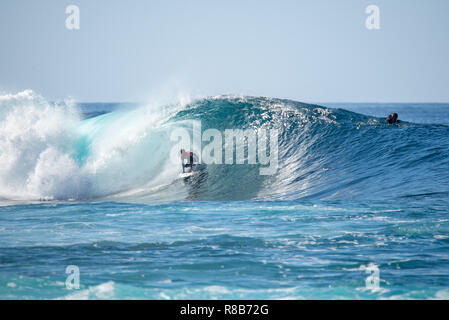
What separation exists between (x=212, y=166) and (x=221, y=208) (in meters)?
5.67

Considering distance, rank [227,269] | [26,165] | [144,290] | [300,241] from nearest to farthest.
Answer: [144,290] → [227,269] → [300,241] → [26,165]

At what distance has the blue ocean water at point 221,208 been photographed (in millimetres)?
6988

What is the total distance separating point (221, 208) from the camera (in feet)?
40.3

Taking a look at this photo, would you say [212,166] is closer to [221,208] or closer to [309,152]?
[309,152]

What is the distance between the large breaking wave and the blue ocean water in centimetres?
6

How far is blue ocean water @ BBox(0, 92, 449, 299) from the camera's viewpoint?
22.9 ft

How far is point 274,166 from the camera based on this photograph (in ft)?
57.0

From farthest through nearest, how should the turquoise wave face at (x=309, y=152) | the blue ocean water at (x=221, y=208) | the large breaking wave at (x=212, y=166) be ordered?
the large breaking wave at (x=212, y=166)
the turquoise wave face at (x=309, y=152)
the blue ocean water at (x=221, y=208)

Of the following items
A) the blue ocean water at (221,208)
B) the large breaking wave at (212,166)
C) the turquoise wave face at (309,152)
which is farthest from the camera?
the large breaking wave at (212,166)

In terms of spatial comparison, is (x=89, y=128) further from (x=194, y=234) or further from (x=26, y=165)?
(x=194, y=234)

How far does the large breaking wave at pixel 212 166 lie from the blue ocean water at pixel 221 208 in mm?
63

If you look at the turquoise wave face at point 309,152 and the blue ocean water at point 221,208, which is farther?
the turquoise wave face at point 309,152
